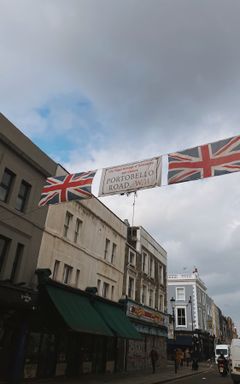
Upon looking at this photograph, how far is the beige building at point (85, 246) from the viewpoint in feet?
60.9

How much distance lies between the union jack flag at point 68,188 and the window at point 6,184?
2.44m

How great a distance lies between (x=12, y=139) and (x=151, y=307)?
21.5 metres

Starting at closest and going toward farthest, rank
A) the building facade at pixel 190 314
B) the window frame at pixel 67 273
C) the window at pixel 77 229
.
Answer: the window frame at pixel 67 273
the window at pixel 77 229
the building facade at pixel 190 314

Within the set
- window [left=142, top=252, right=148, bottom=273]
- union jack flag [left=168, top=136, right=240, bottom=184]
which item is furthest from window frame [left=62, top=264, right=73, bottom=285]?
window [left=142, top=252, right=148, bottom=273]

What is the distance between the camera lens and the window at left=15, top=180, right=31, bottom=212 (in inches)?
644

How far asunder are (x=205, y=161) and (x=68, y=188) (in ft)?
17.9

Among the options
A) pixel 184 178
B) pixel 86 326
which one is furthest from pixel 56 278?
pixel 184 178

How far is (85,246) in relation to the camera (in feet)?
71.8

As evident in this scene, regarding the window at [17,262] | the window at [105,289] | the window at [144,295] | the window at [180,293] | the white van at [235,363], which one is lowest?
the white van at [235,363]

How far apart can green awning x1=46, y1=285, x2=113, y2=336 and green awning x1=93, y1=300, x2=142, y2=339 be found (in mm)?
960

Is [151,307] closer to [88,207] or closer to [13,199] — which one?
[88,207]

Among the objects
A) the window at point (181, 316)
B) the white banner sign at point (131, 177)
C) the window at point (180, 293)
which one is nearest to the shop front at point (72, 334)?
the white banner sign at point (131, 177)

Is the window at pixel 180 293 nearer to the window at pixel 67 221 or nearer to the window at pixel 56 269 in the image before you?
the window at pixel 67 221

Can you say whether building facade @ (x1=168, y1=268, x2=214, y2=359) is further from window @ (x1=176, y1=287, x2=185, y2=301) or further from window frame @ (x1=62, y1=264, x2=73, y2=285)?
window frame @ (x1=62, y1=264, x2=73, y2=285)
